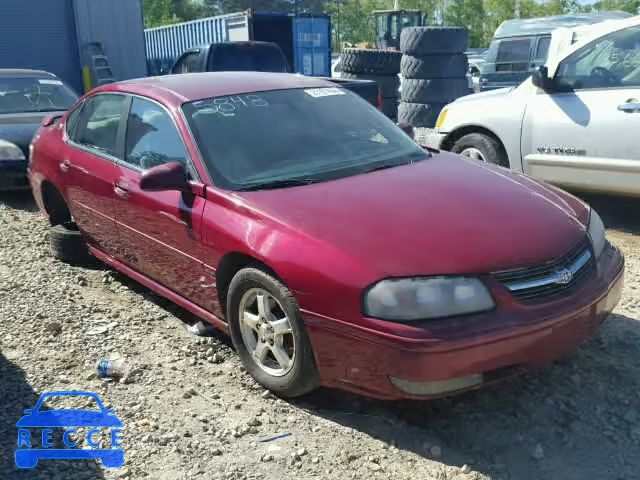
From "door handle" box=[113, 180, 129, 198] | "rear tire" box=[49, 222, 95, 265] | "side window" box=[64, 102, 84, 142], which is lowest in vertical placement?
"rear tire" box=[49, 222, 95, 265]

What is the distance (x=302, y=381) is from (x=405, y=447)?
55 cm

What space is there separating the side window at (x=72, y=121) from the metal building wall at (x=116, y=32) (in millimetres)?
11843

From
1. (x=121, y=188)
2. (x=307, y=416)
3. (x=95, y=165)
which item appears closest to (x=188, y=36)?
(x=95, y=165)

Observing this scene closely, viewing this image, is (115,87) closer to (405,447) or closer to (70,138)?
(70,138)

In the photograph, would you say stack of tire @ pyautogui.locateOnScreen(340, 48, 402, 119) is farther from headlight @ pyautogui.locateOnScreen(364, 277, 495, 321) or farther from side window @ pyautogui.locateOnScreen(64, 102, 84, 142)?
headlight @ pyautogui.locateOnScreen(364, 277, 495, 321)

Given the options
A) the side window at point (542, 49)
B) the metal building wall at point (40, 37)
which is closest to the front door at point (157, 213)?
the side window at point (542, 49)

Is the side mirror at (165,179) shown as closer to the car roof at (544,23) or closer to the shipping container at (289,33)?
the car roof at (544,23)

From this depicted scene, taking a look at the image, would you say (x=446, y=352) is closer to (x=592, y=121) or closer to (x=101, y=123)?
(x=101, y=123)

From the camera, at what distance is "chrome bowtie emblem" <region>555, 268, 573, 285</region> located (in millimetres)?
2887

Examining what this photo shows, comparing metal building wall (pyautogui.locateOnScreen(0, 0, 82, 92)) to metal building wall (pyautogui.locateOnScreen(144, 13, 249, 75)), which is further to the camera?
metal building wall (pyautogui.locateOnScreen(144, 13, 249, 75))

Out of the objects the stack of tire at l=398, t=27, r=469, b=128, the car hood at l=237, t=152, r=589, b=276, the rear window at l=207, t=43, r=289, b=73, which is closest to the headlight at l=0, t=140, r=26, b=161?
the rear window at l=207, t=43, r=289, b=73

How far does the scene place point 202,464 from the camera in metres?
2.81

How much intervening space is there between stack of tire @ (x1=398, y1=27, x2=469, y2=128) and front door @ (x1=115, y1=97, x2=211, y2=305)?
7.81 meters

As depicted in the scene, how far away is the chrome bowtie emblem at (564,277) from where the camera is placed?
114 inches
